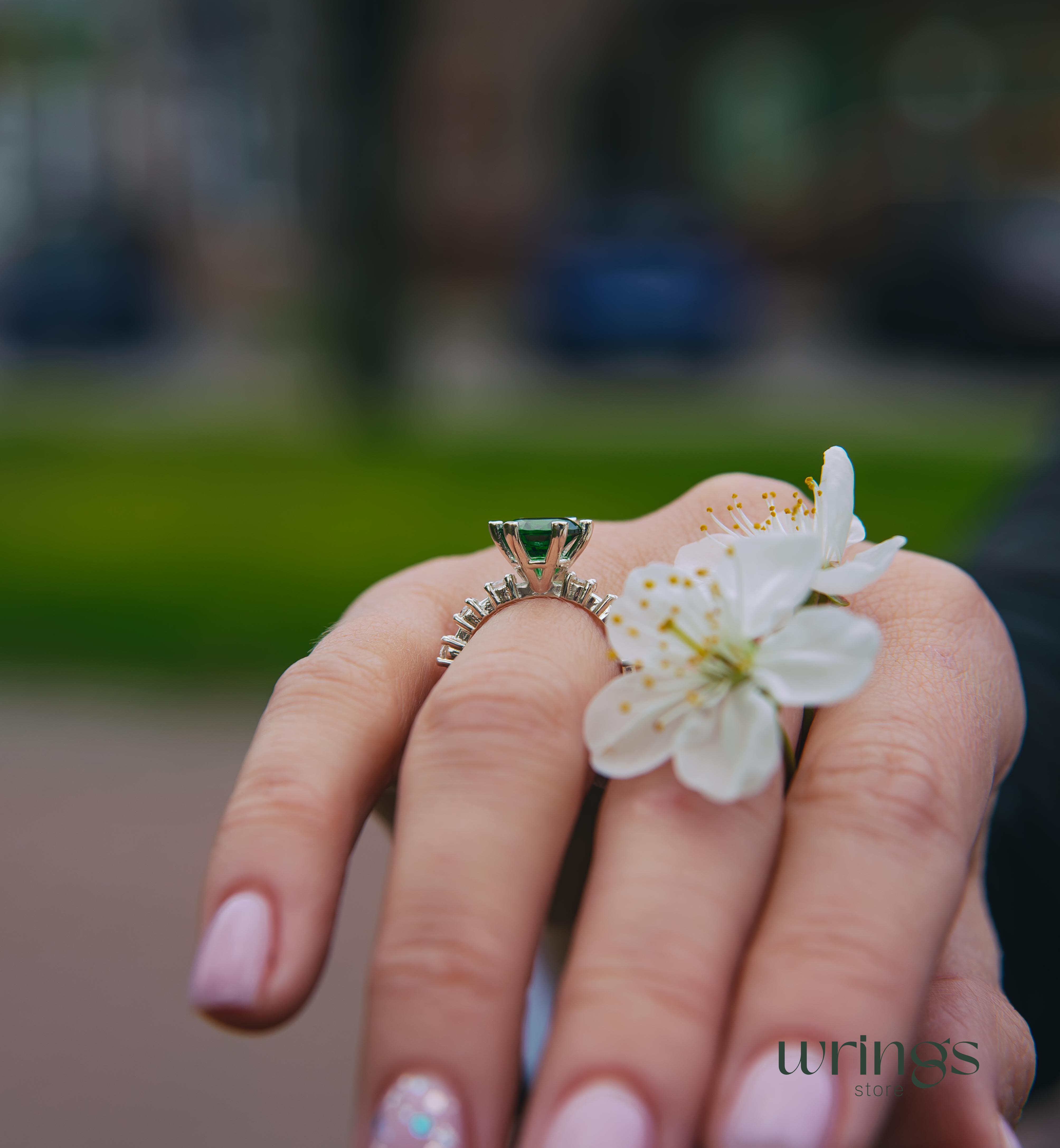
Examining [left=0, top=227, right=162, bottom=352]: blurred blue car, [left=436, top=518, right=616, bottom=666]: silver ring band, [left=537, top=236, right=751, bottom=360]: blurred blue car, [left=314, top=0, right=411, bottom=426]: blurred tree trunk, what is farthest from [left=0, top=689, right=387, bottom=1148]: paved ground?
[left=0, top=227, right=162, bottom=352]: blurred blue car

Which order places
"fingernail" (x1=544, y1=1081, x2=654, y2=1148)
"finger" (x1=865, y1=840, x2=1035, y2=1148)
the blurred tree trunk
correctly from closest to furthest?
"fingernail" (x1=544, y1=1081, x2=654, y2=1148) → "finger" (x1=865, y1=840, x2=1035, y2=1148) → the blurred tree trunk

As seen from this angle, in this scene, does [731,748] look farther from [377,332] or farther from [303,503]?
[377,332]

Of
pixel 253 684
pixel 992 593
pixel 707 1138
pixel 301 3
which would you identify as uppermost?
pixel 301 3

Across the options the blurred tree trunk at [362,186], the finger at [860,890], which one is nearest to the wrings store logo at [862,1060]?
the finger at [860,890]

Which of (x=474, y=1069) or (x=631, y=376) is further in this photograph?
(x=631, y=376)

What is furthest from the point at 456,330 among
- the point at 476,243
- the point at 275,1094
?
the point at 275,1094

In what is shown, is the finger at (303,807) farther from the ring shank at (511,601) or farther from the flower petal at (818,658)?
the flower petal at (818,658)

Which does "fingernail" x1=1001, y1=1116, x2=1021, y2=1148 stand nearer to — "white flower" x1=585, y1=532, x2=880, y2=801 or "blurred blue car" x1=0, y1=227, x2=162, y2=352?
"white flower" x1=585, y1=532, x2=880, y2=801

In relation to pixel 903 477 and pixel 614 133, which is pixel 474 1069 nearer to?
pixel 903 477
